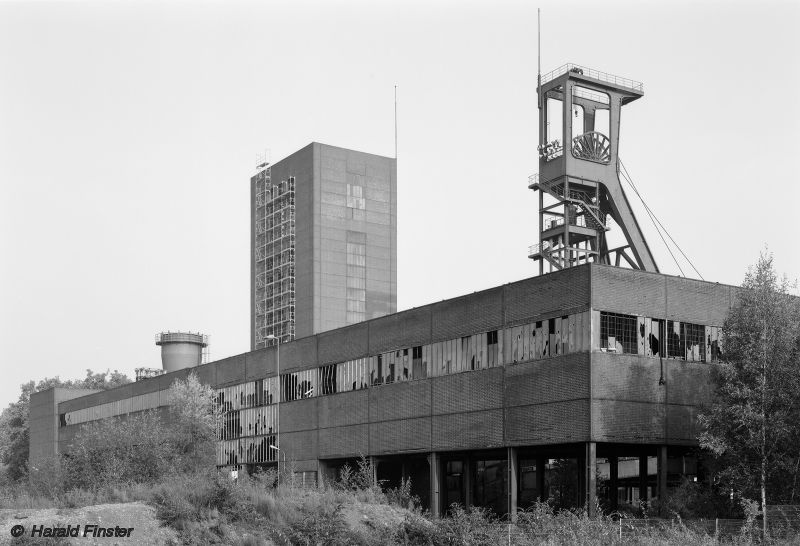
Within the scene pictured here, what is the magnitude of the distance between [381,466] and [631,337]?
28.8m

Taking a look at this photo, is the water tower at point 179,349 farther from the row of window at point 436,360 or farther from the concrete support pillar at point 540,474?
the concrete support pillar at point 540,474

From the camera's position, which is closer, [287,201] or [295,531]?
[295,531]

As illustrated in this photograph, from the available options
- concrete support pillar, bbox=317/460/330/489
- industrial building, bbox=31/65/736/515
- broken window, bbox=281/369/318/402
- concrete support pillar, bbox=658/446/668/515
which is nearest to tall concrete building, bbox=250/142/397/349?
industrial building, bbox=31/65/736/515

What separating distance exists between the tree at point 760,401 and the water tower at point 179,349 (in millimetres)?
80497

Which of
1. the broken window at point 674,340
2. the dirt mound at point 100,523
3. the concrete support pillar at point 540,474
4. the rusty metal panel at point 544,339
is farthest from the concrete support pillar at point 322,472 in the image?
the dirt mound at point 100,523

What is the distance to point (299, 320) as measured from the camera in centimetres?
12188

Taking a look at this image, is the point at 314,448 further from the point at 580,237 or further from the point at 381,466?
the point at 580,237

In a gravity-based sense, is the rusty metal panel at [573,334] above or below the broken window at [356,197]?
below

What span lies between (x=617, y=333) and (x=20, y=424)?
114 meters

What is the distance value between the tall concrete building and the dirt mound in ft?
268

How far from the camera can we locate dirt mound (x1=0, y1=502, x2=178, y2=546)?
33844mm

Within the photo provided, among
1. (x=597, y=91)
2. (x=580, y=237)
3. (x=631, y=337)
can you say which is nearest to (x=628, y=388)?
(x=631, y=337)

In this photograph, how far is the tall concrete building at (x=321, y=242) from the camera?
12162 cm

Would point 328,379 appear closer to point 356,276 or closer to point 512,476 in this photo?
point 512,476
